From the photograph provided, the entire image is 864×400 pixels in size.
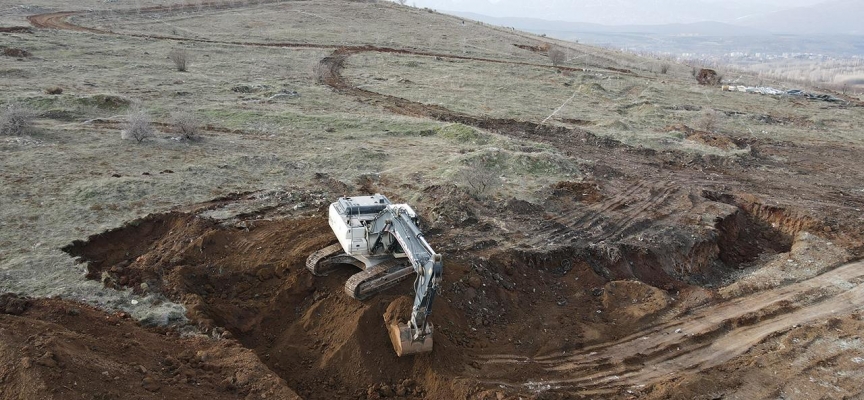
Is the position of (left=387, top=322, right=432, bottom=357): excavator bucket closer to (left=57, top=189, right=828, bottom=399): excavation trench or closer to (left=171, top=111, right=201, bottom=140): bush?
(left=57, top=189, right=828, bottom=399): excavation trench

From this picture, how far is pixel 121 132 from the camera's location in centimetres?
1839

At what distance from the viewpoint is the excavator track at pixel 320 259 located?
11.1 metres

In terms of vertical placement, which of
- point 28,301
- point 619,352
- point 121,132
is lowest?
point 619,352

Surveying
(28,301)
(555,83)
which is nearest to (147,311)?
(28,301)

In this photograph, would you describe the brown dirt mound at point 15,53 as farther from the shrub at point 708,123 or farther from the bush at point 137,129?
the shrub at point 708,123

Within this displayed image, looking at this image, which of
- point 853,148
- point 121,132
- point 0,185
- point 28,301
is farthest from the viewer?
point 853,148

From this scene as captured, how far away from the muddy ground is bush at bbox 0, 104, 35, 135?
7880 millimetres

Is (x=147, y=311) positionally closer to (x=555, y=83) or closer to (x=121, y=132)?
(x=121, y=132)

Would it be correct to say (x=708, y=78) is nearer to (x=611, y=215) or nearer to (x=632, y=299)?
(x=611, y=215)

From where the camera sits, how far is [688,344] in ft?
35.5

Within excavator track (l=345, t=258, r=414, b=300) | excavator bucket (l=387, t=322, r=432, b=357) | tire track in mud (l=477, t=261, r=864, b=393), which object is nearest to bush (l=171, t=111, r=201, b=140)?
excavator track (l=345, t=258, r=414, b=300)

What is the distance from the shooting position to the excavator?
30.2ft

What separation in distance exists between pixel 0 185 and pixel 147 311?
717 centimetres

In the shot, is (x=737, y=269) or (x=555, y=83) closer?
(x=737, y=269)
